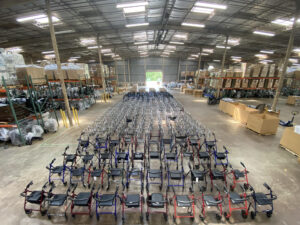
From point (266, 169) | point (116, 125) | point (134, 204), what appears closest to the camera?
point (134, 204)

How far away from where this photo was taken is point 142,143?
22.9ft

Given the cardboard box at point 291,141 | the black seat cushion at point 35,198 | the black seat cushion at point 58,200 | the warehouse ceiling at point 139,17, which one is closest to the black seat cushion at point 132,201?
the black seat cushion at point 58,200

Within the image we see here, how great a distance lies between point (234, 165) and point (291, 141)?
3.15 meters

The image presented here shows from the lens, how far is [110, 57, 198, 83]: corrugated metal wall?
34.3 metres

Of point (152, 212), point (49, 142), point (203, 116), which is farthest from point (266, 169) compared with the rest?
point (49, 142)

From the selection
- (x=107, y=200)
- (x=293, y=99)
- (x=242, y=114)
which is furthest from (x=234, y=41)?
(x=107, y=200)

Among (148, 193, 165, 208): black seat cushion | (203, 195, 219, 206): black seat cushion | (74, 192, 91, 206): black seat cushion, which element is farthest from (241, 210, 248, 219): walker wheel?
(74, 192, 91, 206): black seat cushion

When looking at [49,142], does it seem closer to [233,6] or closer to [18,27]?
[18,27]

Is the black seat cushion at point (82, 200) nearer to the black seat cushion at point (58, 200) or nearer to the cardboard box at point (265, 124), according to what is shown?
the black seat cushion at point (58, 200)

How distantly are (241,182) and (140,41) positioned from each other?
20465 millimetres

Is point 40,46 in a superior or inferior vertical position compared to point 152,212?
superior

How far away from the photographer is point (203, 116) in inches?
452

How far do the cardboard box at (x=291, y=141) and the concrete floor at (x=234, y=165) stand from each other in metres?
0.30

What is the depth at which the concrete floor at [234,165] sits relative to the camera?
3.37 metres
